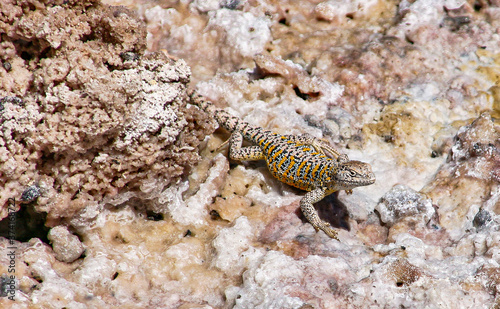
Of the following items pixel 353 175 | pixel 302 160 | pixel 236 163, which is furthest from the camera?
pixel 236 163

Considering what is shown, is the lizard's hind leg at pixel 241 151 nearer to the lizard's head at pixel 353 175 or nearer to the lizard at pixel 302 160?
the lizard at pixel 302 160

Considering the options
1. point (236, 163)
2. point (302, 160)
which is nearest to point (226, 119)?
point (236, 163)

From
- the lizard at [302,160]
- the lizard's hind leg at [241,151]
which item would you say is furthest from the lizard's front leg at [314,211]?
the lizard's hind leg at [241,151]

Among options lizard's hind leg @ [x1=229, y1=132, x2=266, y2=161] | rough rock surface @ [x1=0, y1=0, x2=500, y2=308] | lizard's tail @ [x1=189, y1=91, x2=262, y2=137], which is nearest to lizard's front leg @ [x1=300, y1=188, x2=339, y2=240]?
rough rock surface @ [x1=0, y1=0, x2=500, y2=308]

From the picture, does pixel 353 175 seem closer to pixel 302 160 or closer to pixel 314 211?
pixel 314 211

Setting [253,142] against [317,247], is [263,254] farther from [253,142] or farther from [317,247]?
[253,142]

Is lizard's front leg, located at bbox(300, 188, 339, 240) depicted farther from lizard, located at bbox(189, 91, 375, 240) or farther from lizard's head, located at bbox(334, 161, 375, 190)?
lizard's head, located at bbox(334, 161, 375, 190)
